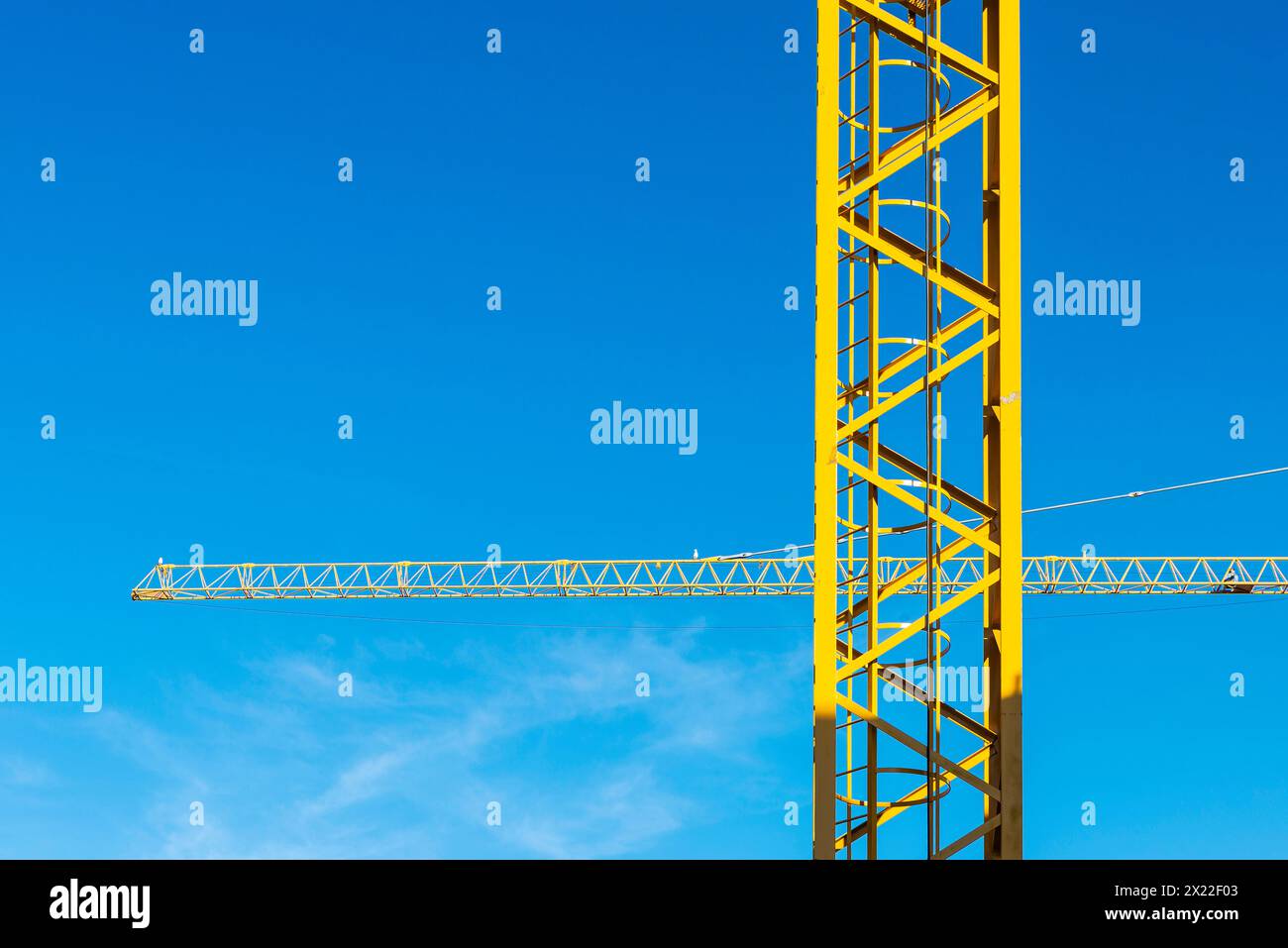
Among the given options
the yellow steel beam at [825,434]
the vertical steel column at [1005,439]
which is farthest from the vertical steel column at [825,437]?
the vertical steel column at [1005,439]

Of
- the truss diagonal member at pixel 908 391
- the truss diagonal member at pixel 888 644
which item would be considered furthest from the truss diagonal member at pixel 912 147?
the truss diagonal member at pixel 888 644

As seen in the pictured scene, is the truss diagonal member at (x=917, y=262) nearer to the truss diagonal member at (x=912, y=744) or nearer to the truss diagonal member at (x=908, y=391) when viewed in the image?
the truss diagonal member at (x=908, y=391)

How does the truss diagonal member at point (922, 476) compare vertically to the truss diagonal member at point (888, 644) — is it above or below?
above

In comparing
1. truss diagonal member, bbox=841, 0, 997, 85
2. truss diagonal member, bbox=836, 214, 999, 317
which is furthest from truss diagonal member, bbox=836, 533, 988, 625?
truss diagonal member, bbox=841, 0, 997, 85

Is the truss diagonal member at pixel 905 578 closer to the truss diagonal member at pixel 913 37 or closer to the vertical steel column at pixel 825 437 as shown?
the vertical steel column at pixel 825 437

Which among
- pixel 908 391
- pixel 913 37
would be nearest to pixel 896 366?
pixel 908 391

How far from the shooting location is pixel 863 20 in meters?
17.4

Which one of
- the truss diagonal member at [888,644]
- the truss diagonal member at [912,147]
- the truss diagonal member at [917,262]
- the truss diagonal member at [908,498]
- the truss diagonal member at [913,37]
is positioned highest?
the truss diagonal member at [913,37]

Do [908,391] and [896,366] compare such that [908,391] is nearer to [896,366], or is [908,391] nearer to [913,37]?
[896,366]

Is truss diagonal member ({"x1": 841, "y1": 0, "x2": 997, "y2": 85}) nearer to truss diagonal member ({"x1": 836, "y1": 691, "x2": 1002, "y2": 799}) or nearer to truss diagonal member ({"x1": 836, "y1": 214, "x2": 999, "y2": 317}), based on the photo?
truss diagonal member ({"x1": 836, "y1": 214, "x2": 999, "y2": 317})
